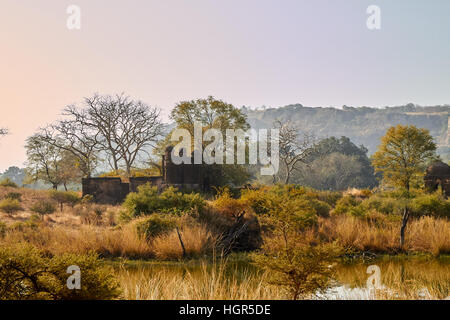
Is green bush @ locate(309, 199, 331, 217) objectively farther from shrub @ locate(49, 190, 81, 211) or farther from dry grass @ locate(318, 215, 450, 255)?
shrub @ locate(49, 190, 81, 211)

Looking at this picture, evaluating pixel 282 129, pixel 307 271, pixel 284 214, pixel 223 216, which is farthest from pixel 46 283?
pixel 282 129

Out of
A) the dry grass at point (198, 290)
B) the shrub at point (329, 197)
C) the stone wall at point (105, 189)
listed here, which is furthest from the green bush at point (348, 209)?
the stone wall at point (105, 189)

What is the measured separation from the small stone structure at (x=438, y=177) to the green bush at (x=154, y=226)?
16.6 meters

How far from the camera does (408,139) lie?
28844 mm

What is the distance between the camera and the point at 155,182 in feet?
76.1

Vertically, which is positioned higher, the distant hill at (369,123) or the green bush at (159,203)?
the distant hill at (369,123)

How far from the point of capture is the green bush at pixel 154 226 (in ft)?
38.3

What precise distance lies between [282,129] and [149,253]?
2917 centimetres

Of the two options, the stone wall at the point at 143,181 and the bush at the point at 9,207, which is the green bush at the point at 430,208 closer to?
the stone wall at the point at 143,181

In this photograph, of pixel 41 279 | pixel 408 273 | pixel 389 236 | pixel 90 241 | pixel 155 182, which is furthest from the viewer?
pixel 155 182

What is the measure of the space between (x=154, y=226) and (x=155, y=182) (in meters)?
11.5

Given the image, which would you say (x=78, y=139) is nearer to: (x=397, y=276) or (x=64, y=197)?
(x=64, y=197)

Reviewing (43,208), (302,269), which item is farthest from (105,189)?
(302,269)
